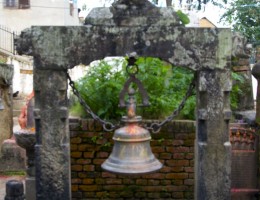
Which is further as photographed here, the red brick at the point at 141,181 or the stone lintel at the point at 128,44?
the red brick at the point at 141,181

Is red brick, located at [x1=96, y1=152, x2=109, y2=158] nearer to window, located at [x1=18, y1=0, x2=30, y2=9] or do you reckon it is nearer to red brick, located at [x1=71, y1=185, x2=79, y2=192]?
red brick, located at [x1=71, y1=185, x2=79, y2=192]

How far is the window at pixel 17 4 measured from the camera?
884 inches

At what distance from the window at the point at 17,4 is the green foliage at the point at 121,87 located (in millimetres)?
16569

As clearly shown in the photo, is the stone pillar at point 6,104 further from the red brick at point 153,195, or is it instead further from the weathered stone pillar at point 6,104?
the red brick at point 153,195

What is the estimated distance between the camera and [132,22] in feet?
14.8

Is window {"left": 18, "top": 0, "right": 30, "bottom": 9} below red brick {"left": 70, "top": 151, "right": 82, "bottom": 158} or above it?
above

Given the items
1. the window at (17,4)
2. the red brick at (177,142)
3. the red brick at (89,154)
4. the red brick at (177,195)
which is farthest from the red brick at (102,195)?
Result: the window at (17,4)

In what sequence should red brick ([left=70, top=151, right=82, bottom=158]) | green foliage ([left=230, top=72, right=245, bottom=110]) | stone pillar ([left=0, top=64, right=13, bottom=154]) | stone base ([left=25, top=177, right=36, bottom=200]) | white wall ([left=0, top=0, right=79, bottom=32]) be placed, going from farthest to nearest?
white wall ([left=0, top=0, right=79, bottom=32]) → stone pillar ([left=0, top=64, right=13, bottom=154]) → green foliage ([left=230, top=72, right=245, bottom=110]) → stone base ([left=25, top=177, right=36, bottom=200]) → red brick ([left=70, top=151, right=82, bottom=158])

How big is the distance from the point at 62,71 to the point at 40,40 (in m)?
0.37

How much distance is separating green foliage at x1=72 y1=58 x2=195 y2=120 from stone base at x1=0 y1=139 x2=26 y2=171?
8.53 feet

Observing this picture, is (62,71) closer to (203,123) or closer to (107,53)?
(107,53)

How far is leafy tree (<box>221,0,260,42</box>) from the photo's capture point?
17406 mm

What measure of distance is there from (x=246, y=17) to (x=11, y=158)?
1184cm

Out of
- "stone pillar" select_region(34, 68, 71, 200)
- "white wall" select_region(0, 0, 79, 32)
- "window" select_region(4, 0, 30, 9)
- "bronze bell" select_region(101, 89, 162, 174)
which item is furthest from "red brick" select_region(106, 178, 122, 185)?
"window" select_region(4, 0, 30, 9)
